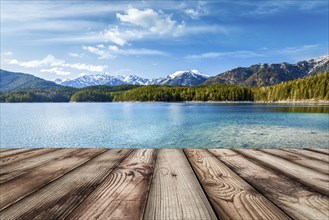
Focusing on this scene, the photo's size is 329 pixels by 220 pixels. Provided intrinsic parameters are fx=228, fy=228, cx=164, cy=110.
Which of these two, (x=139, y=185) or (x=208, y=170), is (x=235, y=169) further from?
(x=139, y=185)

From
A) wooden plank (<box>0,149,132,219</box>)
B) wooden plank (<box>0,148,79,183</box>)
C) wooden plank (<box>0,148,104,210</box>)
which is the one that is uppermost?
wooden plank (<box>0,149,132,219</box>)

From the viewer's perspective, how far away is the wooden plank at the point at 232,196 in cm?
148

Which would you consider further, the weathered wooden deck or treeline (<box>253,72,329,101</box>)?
treeline (<box>253,72,329,101</box>)

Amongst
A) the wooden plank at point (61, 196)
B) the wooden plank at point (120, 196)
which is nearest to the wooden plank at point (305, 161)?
the wooden plank at point (120, 196)

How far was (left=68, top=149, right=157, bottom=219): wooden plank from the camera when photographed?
4.83ft

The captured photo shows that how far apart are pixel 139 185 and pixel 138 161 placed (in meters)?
0.98

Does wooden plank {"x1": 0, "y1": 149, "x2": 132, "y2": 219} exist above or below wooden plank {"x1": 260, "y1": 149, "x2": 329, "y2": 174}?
above

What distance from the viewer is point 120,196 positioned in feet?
5.81

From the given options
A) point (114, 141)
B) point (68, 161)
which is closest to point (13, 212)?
point (68, 161)

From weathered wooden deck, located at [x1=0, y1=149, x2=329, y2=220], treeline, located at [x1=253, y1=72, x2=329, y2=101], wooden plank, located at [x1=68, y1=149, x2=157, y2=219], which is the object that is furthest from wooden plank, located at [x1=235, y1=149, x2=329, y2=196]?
treeline, located at [x1=253, y1=72, x2=329, y2=101]

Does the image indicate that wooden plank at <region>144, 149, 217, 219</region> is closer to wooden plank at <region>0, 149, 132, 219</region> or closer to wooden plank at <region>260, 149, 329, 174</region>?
wooden plank at <region>0, 149, 132, 219</region>

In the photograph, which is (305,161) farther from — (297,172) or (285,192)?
(285,192)

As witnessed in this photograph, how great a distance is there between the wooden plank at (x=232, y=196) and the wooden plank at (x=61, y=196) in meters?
1.00

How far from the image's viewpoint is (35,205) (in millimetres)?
1620
